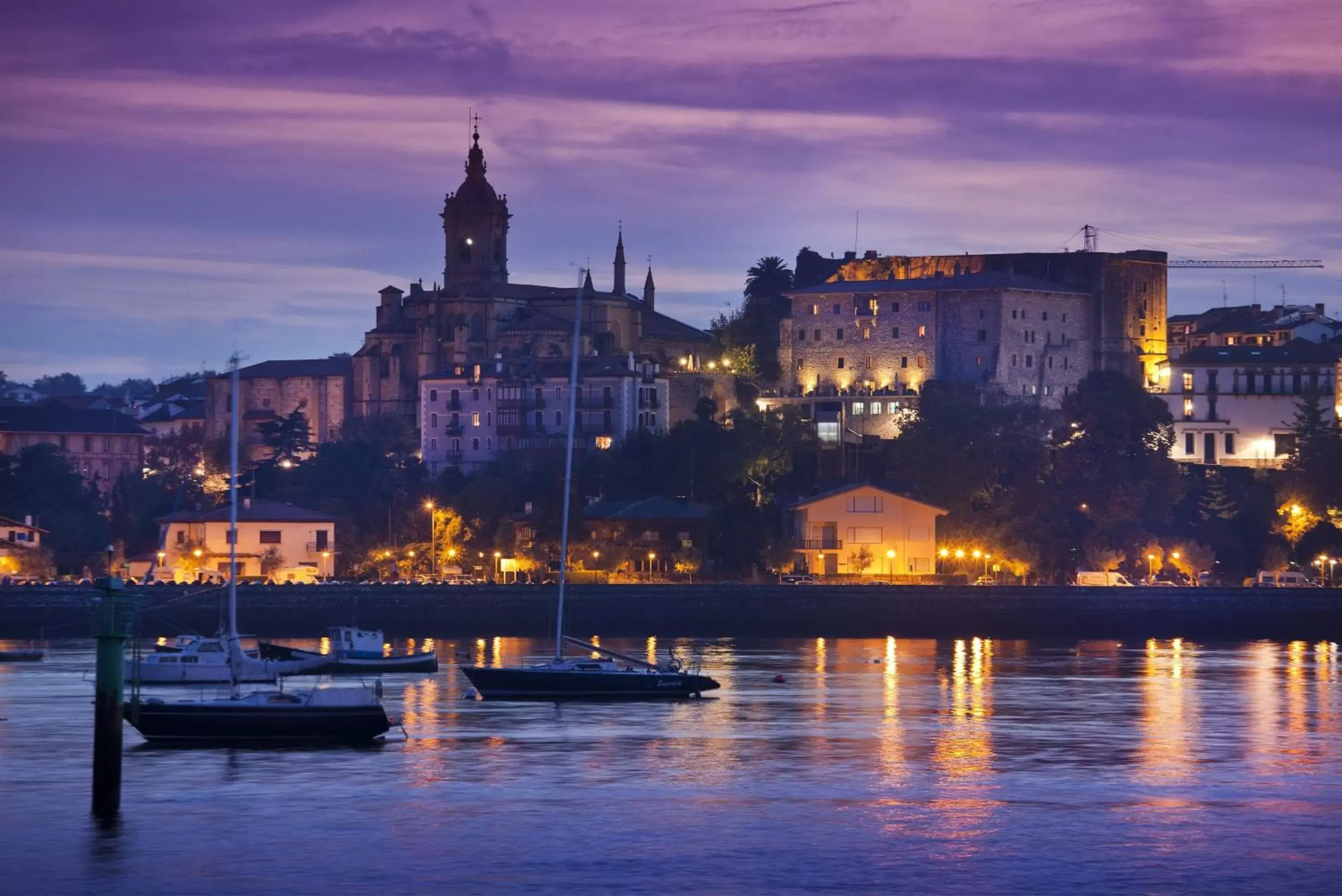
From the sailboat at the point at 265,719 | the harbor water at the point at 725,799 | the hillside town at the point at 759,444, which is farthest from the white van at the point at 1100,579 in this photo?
the sailboat at the point at 265,719

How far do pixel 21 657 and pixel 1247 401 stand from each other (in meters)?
77.8

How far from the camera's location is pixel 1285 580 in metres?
119

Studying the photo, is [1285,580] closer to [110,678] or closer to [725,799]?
[725,799]

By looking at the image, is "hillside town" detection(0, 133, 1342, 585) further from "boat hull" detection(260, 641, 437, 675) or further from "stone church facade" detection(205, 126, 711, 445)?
"boat hull" detection(260, 641, 437, 675)

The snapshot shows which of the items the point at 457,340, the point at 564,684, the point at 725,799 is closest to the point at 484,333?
the point at 457,340

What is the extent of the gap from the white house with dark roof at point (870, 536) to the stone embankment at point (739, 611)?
33.5 ft

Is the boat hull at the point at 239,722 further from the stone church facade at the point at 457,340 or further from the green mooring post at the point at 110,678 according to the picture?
the stone church facade at the point at 457,340

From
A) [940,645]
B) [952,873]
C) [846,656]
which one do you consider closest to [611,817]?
[952,873]

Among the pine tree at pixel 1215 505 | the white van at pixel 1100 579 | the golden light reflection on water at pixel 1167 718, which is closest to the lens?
the golden light reflection on water at pixel 1167 718

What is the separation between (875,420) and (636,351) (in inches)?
860

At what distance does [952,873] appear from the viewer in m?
44.1

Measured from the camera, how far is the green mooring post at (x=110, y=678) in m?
44.9

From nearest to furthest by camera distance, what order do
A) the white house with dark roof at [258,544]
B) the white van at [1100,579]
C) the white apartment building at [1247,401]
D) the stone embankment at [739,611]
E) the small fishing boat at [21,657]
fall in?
the small fishing boat at [21,657] < the stone embankment at [739,611] < the white van at [1100,579] < the white house with dark roof at [258,544] < the white apartment building at [1247,401]

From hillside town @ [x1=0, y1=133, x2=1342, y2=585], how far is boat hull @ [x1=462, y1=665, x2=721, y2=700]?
44.5 m
